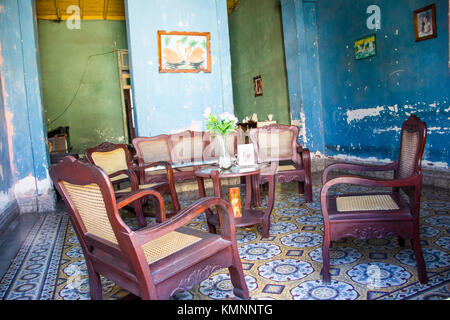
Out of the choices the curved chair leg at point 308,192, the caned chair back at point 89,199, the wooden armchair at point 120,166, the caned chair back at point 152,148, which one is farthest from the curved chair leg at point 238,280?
the caned chair back at point 152,148

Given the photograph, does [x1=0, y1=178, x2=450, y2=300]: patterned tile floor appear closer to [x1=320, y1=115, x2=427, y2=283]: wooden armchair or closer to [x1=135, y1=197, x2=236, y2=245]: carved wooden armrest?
[x1=320, y1=115, x2=427, y2=283]: wooden armchair

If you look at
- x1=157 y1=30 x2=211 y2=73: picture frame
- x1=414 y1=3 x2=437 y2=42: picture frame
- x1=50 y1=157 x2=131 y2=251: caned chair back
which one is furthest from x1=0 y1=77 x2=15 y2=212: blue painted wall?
x1=414 y1=3 x2=437 y2=42: picture frame

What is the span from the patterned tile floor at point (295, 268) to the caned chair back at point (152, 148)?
60.9 inches

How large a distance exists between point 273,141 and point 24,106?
131 inches

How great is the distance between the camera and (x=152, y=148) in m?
4.75

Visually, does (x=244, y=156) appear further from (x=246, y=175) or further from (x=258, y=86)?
(x=258, y=86)

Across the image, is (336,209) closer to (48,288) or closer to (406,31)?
(48,288)

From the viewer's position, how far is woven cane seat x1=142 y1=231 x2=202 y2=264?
1.67 metres

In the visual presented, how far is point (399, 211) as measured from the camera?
2066 millimetres

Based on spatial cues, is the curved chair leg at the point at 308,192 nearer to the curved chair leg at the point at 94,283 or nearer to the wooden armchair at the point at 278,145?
the wooden armchair at the point at 278,145

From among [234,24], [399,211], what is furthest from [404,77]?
[234,24]

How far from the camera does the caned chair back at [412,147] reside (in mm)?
2113

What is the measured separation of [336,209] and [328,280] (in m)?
0.44
